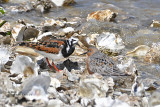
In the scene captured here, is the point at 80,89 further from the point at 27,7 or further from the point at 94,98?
the point at 27,7

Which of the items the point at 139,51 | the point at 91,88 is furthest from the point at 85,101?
the point at 139,51

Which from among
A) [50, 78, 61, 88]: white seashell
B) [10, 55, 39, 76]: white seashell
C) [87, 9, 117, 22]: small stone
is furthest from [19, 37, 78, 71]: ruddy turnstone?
[87, 9, 117, 22]: small stone

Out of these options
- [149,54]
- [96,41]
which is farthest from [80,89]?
[96,41]

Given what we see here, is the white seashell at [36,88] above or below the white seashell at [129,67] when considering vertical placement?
above

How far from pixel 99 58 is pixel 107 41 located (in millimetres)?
1254

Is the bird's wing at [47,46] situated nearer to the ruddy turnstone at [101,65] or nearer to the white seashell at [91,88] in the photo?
the ruddy turnstone at [101,65]

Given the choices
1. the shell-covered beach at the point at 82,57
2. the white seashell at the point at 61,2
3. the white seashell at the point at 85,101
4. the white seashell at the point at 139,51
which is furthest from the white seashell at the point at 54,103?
the white seashell at the point at 61,2

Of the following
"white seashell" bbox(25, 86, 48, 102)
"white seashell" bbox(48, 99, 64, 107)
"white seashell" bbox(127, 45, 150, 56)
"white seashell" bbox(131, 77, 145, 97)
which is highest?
"white seashell" bbox(25, 86, 48, 102)

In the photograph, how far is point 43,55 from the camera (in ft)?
18.6

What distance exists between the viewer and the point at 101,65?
208 inches

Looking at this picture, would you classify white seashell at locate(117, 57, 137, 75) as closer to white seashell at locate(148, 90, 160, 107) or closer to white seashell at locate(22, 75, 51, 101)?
white seashell at locate(148, 90, 160, 107)

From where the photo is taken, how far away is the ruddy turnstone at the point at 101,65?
16.0 feet

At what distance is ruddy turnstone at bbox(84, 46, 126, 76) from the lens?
4879mm

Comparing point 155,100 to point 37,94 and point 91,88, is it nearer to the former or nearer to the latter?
point 91,88
